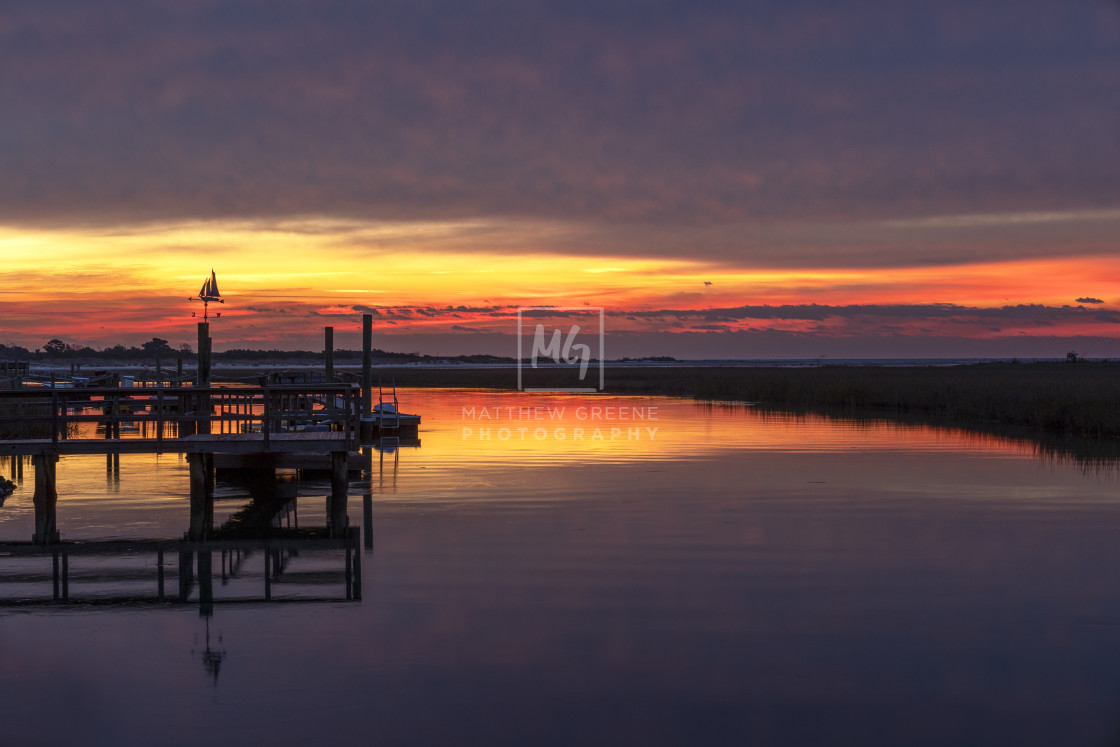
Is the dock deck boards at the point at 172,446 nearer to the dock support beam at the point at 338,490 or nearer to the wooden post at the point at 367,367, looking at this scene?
the dock support beam at the point at 338,490

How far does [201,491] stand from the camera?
60.3 ft

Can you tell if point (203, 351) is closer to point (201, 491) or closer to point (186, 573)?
point (201, 491)

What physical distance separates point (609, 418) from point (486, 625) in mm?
32731

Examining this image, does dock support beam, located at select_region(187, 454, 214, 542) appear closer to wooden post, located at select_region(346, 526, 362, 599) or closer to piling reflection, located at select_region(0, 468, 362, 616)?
piling reflection, located at select_region(0, 468, 362, 616)

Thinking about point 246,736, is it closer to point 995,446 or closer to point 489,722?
point 489,722

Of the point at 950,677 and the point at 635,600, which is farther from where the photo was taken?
the point at 635,600

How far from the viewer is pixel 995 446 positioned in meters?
30.6

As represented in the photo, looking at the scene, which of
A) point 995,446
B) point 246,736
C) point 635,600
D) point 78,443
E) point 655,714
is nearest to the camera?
point 246,736

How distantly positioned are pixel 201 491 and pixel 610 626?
10659 millimetres

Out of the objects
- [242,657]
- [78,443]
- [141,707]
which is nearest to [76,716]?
[141,707]

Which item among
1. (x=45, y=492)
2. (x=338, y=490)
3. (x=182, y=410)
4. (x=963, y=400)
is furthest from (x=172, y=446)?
(x=963, y=400)

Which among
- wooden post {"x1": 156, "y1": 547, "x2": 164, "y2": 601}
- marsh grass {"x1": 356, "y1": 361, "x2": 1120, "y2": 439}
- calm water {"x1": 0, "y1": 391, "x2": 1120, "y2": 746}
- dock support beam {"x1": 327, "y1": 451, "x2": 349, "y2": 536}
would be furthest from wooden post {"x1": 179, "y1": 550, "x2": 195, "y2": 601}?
marsh grass {"x1": 356, "y1": 361, "x2": 1120, "y2": 439}

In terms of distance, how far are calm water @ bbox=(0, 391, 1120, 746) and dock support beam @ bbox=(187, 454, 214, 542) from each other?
0.40 metres

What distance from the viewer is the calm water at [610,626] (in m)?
8.24
